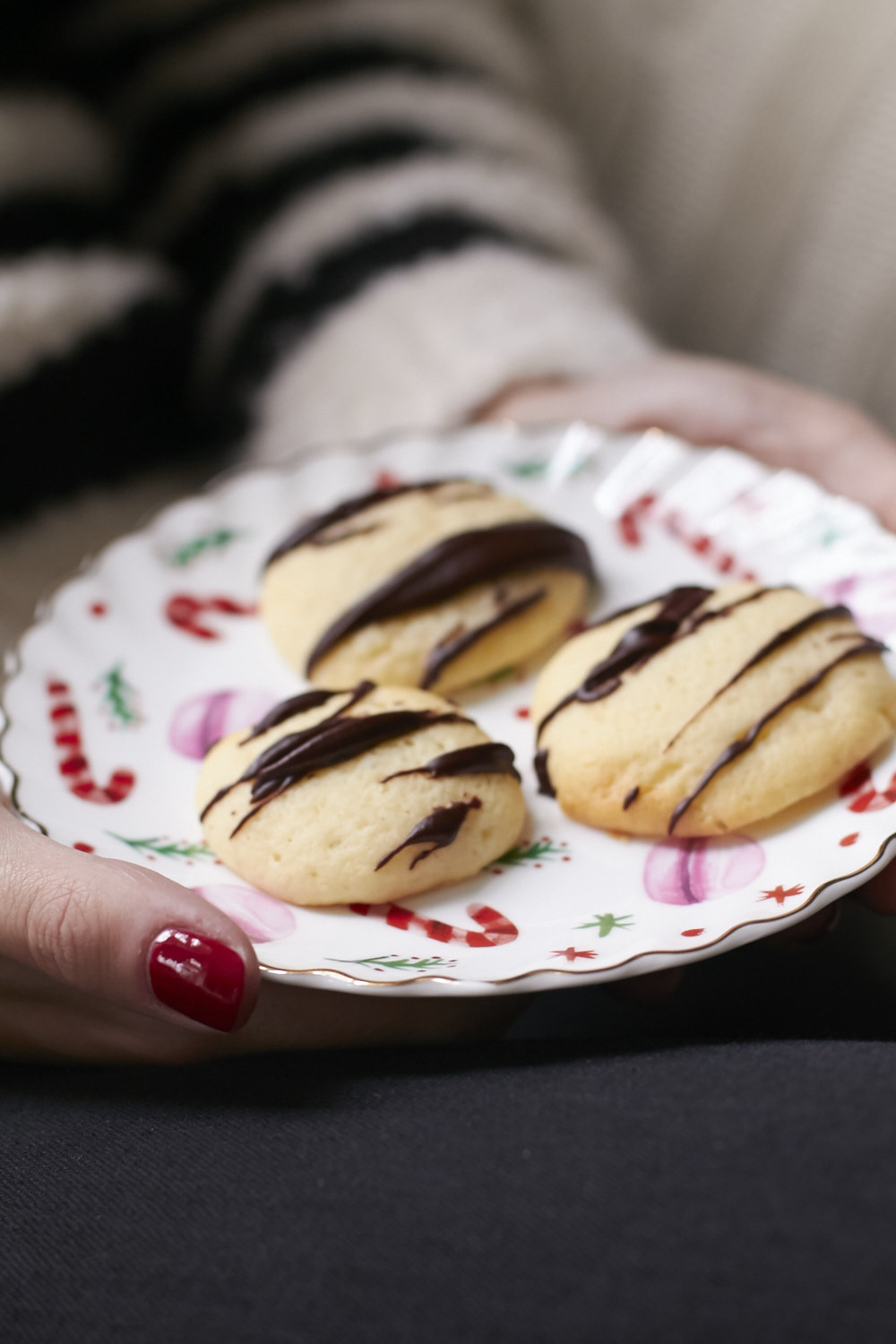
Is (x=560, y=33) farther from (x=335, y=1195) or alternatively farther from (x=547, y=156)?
(x=335, y=1195)

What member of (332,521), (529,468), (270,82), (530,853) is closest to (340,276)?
(270,82)

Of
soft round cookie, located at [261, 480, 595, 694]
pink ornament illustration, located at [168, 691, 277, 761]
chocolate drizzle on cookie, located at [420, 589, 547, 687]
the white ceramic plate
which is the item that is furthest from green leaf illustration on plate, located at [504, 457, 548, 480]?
pink ornament illustration, located at [168, 691, 277, 761]

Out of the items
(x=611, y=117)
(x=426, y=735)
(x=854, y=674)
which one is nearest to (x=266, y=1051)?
(x=426, y=735)

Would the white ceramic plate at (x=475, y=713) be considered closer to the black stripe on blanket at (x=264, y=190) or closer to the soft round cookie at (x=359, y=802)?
the soft round cookie at (x=359, y=802)

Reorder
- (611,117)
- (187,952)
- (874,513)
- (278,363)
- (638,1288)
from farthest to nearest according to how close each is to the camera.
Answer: (611,117), (278,363), (874,513), (187,952), (638,1288)

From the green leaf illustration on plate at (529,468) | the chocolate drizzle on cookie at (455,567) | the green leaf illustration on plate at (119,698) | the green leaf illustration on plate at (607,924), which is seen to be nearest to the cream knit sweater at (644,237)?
the green leaf illustration on plate at (529,468)

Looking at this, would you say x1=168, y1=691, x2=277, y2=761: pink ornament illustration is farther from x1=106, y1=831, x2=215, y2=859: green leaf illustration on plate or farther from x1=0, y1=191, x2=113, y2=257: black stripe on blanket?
x1=0, y1=191, x2=113, y2=257: black stripe on blanket

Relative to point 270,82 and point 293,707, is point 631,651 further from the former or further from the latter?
point 270,82
